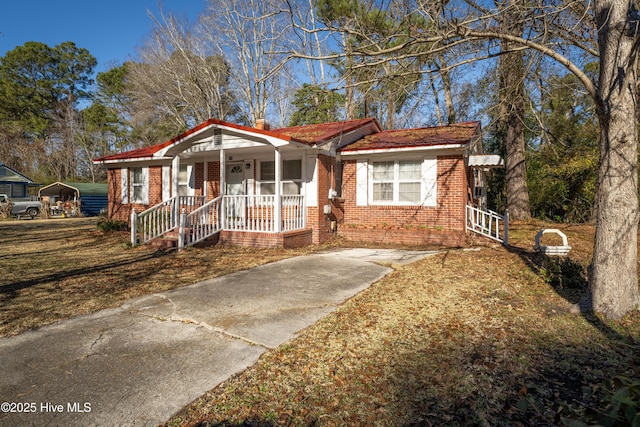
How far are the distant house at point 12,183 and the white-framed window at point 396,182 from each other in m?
31.1

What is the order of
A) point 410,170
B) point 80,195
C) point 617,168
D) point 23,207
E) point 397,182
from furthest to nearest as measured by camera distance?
point 80,195 → point 23,207 → point 397,182 → point 410,170 → point 617,168

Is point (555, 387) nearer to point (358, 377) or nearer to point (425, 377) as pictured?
point (425, 377)

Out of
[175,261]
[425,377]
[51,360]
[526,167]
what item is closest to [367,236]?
[175,261]

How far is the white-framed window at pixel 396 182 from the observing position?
10.8m

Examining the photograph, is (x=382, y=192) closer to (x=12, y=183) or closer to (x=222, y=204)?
(x=222, y=204)

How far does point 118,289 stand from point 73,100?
44.0 metres

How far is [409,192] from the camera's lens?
36.8 ft

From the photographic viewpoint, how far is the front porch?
9914 millimetres

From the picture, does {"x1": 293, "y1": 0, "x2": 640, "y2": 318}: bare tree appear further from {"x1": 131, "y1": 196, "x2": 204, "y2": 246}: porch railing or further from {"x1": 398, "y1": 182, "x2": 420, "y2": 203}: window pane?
{"x1": 131, "y1": 196, "x2": 204, "y2": 246}: porch railing

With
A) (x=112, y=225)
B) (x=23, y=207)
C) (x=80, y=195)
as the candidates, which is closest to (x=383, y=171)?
(x=112, y=225)

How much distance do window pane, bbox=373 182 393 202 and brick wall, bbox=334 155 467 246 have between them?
29 cm

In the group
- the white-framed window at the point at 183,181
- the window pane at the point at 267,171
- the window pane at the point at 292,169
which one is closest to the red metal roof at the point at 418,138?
the window pane at the point at 292,169

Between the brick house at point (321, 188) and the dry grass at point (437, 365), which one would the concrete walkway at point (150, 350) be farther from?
the brick house at point (321, 188)

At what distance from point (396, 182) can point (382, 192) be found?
55cm
